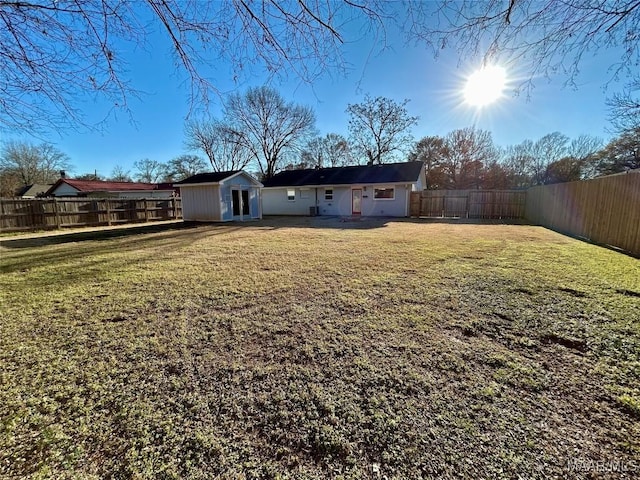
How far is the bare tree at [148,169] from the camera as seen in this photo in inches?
1767

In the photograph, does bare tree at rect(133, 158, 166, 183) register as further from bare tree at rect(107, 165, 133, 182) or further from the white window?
the white window

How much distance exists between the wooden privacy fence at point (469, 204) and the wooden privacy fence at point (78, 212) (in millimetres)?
16140

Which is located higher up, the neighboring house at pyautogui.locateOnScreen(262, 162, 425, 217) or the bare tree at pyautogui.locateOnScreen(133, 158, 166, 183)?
the bare tree at pyautogui.locateOnScreen(133, 158, 166, 183)

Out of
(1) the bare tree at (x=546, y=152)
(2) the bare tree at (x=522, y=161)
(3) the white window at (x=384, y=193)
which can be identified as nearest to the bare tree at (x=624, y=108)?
(3) the white window at (x=384, y=193)

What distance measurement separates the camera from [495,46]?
9.77ft

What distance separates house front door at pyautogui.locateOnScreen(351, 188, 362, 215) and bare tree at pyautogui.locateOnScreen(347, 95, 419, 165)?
1149 cm

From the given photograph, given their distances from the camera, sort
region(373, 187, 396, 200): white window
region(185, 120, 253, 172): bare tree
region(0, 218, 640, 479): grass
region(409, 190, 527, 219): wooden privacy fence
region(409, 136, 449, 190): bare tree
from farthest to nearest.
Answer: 1. region(185, 120, 253, 172): bare tree
2. region(409, 136, 449, 190): bare tree
3. region(373, 187, 396, 200): white window
4. region(409, 190, 527, 219): wooden privacy fence
5. region(0, 218, 640, 479): grass

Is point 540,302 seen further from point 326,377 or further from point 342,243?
point 342,243

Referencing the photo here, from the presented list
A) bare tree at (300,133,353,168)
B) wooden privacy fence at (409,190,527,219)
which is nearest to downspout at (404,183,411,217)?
wooden privacy fence at (409,190,527,219)

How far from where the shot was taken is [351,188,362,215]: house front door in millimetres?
18750

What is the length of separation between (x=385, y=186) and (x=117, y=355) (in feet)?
55.8

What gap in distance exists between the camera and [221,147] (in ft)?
112

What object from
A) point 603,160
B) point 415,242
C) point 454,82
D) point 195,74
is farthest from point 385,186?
point 603,160

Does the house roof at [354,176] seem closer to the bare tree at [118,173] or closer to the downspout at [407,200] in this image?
the downspout at [407,200]
